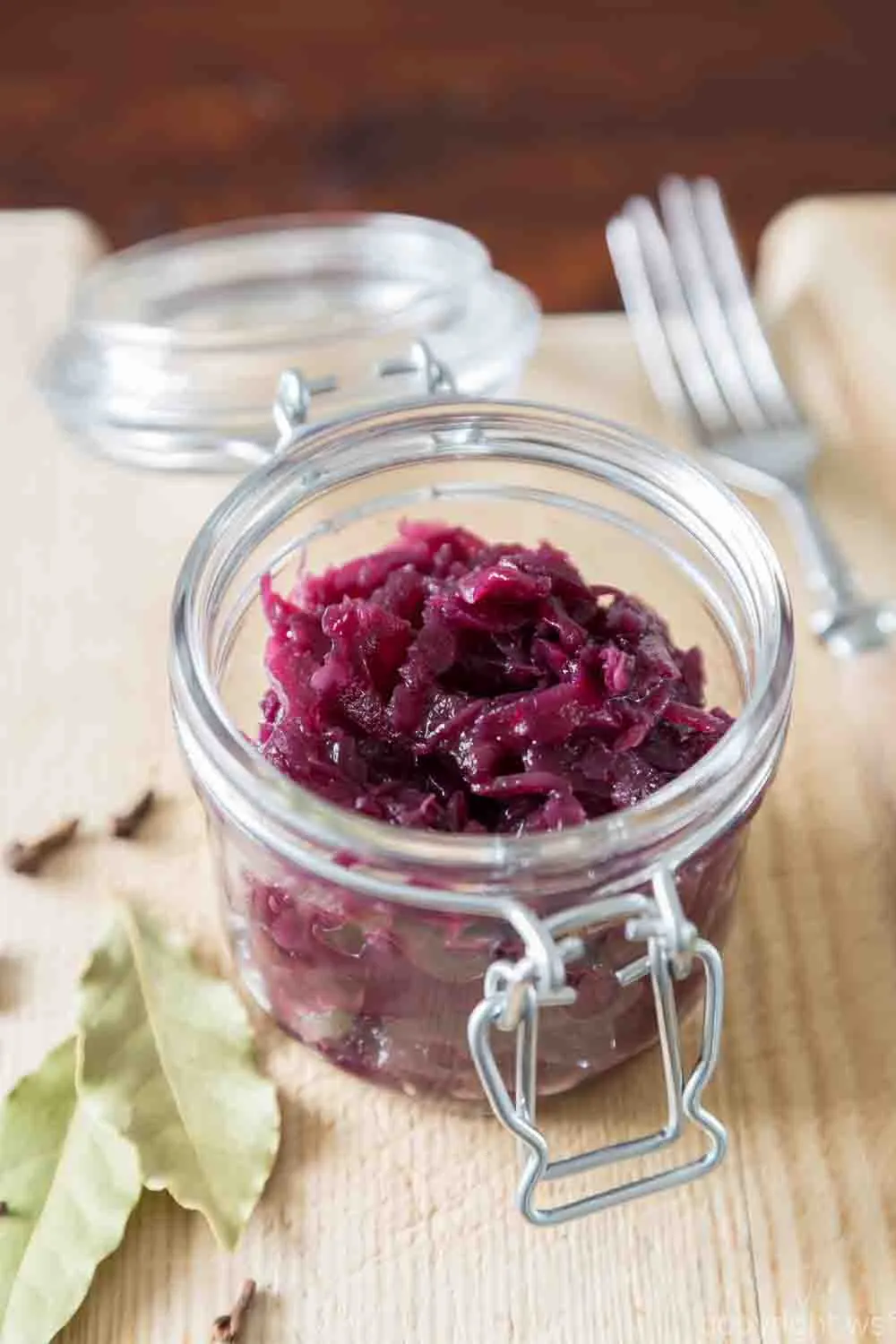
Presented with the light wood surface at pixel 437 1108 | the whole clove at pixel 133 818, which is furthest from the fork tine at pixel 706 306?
the whole clove at pixel 133 818

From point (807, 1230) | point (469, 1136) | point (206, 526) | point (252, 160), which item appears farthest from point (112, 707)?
point (252, 160)

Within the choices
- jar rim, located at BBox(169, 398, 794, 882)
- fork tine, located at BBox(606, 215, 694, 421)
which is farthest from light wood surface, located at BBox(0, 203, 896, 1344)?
jar rim, located at BBox(169, 398, 794, 882)

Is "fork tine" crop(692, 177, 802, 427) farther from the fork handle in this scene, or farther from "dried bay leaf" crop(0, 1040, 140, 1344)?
"dried bay leaf" crop(0, 1040, 140, 1344)

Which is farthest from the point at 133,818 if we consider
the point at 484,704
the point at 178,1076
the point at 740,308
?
the point at 740,308

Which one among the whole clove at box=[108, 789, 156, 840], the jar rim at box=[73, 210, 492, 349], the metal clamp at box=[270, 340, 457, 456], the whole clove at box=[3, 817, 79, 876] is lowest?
the whole clove at box=[3, 817, 79, 876]

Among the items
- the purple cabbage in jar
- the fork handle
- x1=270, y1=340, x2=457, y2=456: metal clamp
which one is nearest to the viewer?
the purple cabbage in jar

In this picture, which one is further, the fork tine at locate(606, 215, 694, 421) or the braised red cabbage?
the fork tine at locate(606, 215, 694, 421)

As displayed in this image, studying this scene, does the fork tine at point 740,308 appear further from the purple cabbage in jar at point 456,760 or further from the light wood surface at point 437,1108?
the purple cabbage in jar at point 456,760

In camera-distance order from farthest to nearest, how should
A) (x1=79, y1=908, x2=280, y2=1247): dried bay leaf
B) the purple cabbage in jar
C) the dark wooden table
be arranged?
1. the dark wooden table
2. (x1=79, y1=908, x2=280, y2=1247): dried bay leaf
3. the purple cabbage in jar
